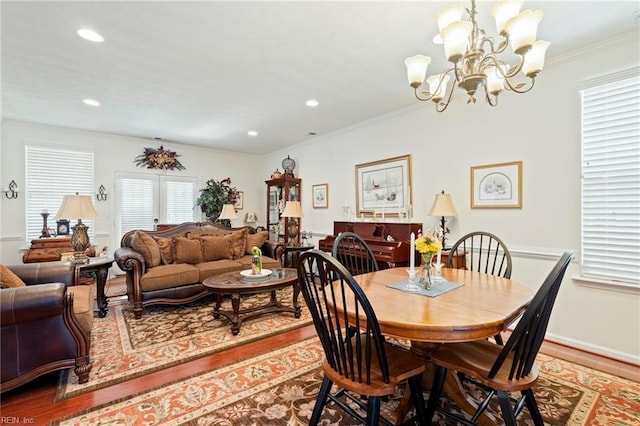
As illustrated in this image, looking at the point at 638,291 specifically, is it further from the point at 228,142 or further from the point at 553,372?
the point at 228,142

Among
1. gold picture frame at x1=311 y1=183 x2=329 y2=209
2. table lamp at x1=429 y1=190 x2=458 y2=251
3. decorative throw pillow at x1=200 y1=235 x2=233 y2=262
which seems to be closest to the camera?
table lamp at x1=429 y1=190 x2=458 y2=251

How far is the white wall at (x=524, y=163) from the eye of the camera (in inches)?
99.7

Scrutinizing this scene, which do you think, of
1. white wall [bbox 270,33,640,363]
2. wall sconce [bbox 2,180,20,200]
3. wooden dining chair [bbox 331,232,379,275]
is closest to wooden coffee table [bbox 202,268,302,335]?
wooden dining chair [bbox 331,232,379,275]

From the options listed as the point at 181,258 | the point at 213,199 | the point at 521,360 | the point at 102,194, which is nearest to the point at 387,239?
the point at 521,360

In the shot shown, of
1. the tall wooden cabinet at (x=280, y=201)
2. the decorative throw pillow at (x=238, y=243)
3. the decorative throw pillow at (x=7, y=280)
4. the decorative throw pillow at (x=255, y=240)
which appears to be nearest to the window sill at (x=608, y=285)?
the decorative throw pillow at (x=255, y=240)

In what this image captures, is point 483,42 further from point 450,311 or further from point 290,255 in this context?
point 290,255

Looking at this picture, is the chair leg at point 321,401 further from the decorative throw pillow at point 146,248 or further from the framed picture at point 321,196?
the framed picture at point 321,196

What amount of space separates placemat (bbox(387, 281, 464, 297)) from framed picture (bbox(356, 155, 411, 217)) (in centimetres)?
219

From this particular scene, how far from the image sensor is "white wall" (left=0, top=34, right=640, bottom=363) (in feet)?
8.31

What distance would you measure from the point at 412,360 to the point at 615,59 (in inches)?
117

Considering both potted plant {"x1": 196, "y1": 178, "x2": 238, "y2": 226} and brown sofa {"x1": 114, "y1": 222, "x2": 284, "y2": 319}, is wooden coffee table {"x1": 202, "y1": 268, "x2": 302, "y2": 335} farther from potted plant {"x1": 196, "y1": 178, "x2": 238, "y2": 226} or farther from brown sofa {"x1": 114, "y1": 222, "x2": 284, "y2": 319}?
potted plant {"x1": 196, "y1": 178, "x2": 238, "y2": 226}

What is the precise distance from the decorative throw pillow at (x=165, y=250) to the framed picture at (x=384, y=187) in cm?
276

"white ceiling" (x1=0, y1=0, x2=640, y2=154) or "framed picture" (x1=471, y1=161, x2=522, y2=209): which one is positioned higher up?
"white ceiling" (x1=0, y1=0, x2=640, y2=154)

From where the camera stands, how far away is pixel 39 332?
6.52 feet
